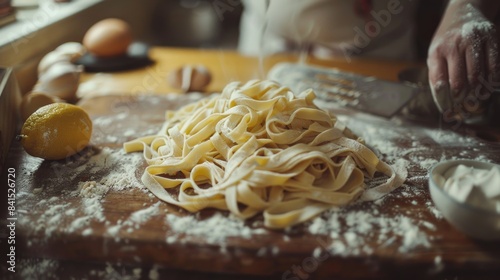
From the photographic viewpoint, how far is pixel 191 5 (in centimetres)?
477

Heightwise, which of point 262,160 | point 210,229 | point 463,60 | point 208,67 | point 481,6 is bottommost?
point 208,67

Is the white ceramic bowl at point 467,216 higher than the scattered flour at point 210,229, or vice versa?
the white ceramic bowl at point 467,216

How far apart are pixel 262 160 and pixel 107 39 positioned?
1575mm

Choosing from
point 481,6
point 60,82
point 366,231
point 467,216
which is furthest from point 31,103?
point 481,6

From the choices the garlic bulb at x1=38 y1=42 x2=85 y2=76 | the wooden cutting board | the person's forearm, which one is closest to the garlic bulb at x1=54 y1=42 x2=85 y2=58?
the garlic bulb at x1=38 y1=42 x2=85 y2=76

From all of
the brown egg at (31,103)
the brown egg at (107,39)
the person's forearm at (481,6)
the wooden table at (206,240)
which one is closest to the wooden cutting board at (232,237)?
the wooden table at (206,240)

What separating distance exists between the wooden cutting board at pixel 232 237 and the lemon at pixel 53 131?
3.5 inches

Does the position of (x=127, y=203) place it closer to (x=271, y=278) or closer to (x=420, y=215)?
(x=271, y=278)

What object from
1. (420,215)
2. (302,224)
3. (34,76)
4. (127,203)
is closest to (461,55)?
(420,215)

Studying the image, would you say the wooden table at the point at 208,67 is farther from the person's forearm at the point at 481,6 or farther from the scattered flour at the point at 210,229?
the scattered flour at the point at 210,229

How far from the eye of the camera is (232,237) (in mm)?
1146

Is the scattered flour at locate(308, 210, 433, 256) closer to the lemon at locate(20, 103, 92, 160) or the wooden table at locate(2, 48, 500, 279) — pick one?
the wooden table at locate(2, 48, 500, 279)

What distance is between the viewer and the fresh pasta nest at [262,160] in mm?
1241

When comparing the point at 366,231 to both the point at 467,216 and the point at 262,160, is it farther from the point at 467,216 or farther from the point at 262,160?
the point at 262,160
